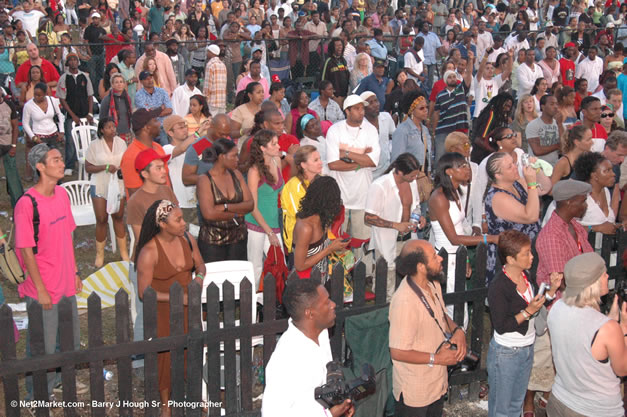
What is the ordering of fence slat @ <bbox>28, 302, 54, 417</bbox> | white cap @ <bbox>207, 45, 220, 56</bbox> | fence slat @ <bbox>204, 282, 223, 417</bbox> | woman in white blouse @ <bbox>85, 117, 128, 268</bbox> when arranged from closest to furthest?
fence slat @ <bbox>28, 302, 54, 417</bbox>, fence slat @ <bbox>204, 282, 223, 417</bbox>, woman in white blouse @ <bbox>85, 117, 128, 268</bbox>, white cap @ <bbox>207, 45, 220, 56</bbox>

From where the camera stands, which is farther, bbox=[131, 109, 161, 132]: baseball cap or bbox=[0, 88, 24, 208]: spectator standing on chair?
bbox=[0, 88, 24, 208]: spectator standing on chair

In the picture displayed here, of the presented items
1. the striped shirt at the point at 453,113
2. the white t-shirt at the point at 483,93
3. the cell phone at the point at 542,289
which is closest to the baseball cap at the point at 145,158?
the cell phone at the point at 542,289

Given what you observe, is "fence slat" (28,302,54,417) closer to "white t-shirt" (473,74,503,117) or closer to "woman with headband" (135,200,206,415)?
"woman with headband" (135,200,206,415)

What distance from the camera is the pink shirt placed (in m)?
5.88

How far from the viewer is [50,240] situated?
6.04 metres

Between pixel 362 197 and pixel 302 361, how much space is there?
4902 mm

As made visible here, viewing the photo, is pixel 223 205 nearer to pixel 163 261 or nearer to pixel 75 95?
pixel 163 261

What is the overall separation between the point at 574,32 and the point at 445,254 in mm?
17222

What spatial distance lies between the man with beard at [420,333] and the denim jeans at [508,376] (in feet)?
1.54

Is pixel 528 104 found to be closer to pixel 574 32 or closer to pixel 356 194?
pixel 356 194

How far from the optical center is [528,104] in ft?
35.3

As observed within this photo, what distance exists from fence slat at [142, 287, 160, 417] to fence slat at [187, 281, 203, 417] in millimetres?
241

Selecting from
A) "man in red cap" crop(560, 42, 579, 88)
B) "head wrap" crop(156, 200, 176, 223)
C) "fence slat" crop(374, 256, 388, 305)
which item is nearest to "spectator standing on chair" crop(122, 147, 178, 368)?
"head wrap" crop(156, 200, 176, 223)

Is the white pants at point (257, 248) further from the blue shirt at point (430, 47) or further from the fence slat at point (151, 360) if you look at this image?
the blue shirt at point (430, 47)
